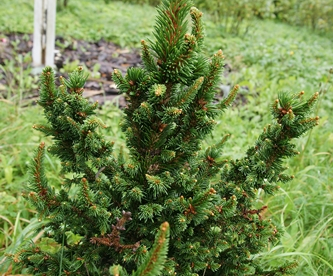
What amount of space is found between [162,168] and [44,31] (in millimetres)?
3762

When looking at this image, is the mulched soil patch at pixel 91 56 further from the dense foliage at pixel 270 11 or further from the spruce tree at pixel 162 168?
the spruce tree at pixel 162 168

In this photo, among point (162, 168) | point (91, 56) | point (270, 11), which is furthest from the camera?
point (270, 11)

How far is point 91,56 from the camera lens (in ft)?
18.9

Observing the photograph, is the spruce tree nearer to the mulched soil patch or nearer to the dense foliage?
the mulched soil patch

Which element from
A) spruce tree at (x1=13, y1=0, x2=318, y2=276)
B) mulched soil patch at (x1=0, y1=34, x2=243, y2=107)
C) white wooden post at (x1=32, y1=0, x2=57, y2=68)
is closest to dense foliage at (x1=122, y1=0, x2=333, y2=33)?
mulched soil patch at (x1=0, y1=34, x2=243, y2=107)

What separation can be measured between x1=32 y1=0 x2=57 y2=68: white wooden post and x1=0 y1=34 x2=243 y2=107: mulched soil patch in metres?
0.23

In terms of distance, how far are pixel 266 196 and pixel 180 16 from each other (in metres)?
1.88

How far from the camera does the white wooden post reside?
4453 mm

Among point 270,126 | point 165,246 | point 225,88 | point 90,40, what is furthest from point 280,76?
point 165,246

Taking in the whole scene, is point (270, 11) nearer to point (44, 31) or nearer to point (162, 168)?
point (44, 31)

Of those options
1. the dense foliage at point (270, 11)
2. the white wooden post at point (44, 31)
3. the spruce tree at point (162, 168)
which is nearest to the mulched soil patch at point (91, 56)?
the white wooden post at point (44, 31)

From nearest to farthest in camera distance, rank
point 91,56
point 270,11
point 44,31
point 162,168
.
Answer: point 162,168 → point 44,31 → point 91,56 → point 270,11

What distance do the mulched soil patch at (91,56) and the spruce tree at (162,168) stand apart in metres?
3.05

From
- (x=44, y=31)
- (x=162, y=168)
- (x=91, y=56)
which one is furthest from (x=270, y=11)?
(x=162, y=168)
